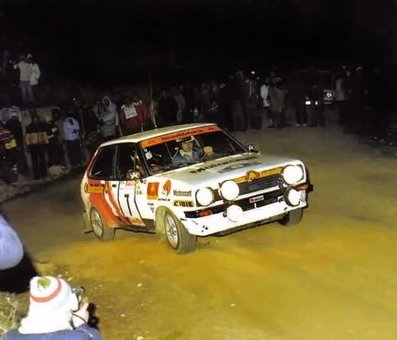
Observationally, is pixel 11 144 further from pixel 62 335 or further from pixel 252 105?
pixel 62 335

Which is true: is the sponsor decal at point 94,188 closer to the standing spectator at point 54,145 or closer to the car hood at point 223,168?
the car hood at point 223,168

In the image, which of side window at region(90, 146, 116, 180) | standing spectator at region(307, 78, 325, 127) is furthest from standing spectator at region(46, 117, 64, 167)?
side window at region(90, 146, 116, 180)

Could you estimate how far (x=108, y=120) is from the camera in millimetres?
19594

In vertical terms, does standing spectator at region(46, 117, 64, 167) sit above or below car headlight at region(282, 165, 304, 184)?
below

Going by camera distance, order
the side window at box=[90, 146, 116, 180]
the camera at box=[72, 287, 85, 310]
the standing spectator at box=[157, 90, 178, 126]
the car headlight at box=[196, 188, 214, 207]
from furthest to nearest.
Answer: the standing spectator at box=[157, 90, 178, 126], the side window at box=[90, 146, 116, 180], the car headlight at box=[196, 188, 214, 207], the camera at box=[72, 287, 85, 310]

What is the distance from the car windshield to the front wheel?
30.6 inches

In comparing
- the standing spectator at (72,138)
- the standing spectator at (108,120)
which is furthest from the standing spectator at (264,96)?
the standing spectator at (72,138)

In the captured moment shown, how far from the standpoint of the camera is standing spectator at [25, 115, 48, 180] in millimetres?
17594

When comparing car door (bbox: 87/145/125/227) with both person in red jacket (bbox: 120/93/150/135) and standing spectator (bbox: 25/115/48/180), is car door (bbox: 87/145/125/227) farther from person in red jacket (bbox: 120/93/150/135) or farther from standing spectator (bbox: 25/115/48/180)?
person in red jacket (bbox: 120/93/150/135)

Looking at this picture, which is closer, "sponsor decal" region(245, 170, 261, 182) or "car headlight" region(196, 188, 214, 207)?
"car headlight" region(196, 188, 214, 207)

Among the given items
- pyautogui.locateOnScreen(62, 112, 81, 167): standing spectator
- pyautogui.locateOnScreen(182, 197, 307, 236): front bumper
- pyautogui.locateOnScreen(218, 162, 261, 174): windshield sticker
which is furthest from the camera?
pyautogui.locateOnScreen(62, 112, 81, 167): standing spectator

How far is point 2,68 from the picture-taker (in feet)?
70.5

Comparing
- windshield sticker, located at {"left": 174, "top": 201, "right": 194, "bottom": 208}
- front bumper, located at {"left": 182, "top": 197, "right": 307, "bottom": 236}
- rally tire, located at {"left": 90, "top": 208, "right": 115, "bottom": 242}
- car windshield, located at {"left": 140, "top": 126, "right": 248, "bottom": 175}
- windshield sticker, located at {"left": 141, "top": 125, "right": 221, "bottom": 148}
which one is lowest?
rally tire, located at {"left": 90, "top": 208, "right": 115, "bottom": 242}

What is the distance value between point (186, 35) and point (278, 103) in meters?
15.9
